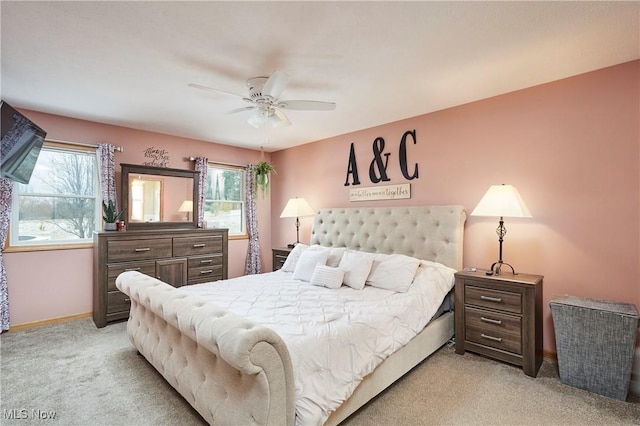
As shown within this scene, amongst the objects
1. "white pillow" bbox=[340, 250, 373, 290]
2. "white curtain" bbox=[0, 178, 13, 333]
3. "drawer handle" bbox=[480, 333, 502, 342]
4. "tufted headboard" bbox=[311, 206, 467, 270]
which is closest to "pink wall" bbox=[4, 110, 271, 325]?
"white curtain" bbox=[0, 178, 13, 333]

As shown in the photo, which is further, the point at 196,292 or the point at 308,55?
the point at 196,292

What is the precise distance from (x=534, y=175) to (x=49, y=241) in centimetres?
557

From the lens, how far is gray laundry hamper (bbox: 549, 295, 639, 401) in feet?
7.39

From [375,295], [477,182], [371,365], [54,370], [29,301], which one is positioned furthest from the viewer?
[29,301]

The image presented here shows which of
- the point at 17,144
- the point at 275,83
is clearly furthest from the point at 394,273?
Result: the point at 17,144

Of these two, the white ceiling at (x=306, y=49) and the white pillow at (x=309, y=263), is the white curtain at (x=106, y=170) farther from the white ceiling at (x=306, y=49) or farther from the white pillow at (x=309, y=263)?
the white pillow at (x=309, y=263)

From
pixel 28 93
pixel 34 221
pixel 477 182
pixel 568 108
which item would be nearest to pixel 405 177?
pixel 477 182

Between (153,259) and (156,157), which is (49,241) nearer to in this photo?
(153,259)

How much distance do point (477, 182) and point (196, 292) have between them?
10.3 ft

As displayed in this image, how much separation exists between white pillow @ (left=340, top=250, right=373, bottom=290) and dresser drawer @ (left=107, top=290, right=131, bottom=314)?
276 cm

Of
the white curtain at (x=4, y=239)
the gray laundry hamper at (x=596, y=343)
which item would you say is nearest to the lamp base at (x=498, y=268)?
the gray laundry hamper at (x=596, y=343)

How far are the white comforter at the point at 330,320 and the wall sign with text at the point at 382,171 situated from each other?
1152 millimetres

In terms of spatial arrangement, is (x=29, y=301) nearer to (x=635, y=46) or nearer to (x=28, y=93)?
(x=28, y=93)

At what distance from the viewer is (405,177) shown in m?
4.04
